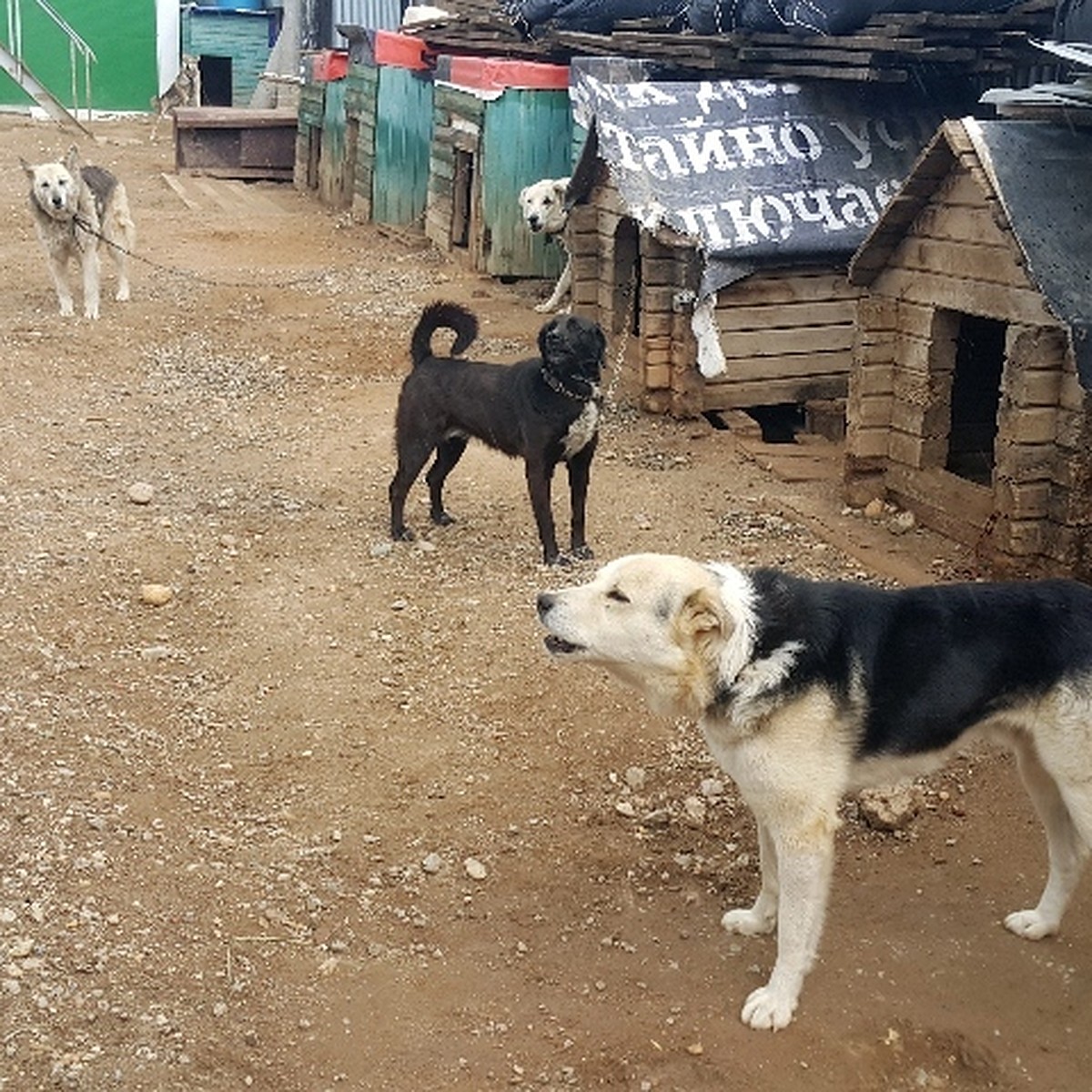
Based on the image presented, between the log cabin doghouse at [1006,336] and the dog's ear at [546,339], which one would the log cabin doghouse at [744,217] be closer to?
the log cabin doghouse at [1006,336]

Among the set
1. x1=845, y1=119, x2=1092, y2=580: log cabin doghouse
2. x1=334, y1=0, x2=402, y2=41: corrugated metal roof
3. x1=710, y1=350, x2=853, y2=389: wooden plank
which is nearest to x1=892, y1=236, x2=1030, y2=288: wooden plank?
x1=845, y1=119, x2=1092, y2=580: log cabin doghouse

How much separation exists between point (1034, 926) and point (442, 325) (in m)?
4.35

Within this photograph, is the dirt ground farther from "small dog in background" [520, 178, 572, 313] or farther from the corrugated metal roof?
the corrugated metal roof

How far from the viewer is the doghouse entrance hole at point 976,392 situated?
28.9 ft

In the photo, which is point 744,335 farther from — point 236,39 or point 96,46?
point 96,46

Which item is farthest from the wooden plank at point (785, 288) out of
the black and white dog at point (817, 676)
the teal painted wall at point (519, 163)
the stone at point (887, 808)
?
the black and white dog at point (817, 676)

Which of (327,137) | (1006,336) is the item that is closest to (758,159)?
(1006,336)

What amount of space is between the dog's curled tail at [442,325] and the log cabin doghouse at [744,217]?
8.40ft

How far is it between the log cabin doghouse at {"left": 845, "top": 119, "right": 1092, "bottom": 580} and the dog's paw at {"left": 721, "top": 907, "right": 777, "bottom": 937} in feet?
10.5

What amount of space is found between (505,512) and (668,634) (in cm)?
445

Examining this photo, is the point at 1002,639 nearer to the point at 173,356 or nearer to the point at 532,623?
the point at 532,623

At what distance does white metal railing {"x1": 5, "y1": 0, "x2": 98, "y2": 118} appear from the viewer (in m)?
30.5

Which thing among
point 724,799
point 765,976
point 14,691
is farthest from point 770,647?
point 14,691

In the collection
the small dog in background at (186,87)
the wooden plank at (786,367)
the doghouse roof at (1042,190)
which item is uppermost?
the small dog in background at (186,87)
